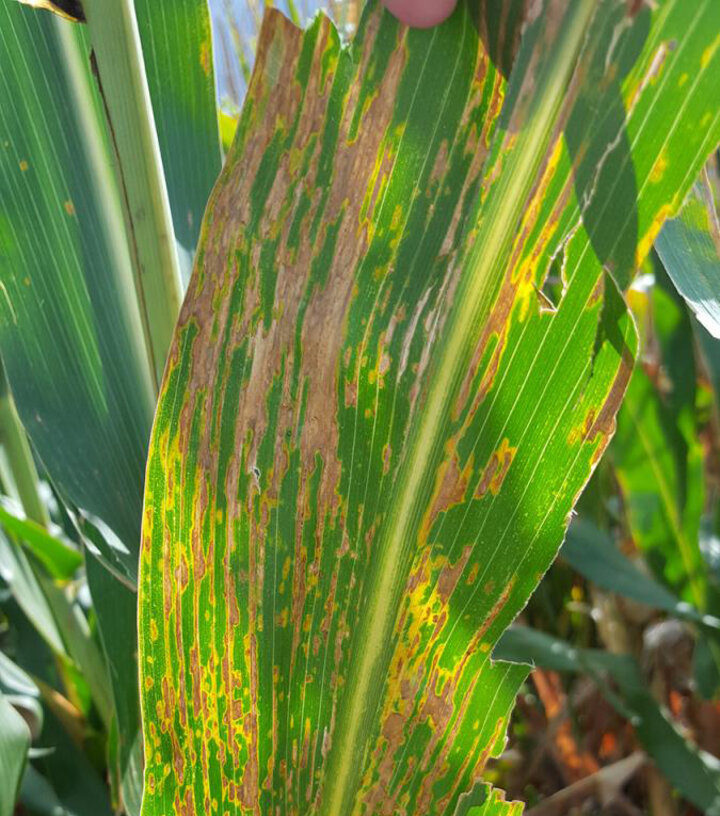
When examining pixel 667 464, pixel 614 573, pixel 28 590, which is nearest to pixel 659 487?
pixel 667 464

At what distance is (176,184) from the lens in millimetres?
530

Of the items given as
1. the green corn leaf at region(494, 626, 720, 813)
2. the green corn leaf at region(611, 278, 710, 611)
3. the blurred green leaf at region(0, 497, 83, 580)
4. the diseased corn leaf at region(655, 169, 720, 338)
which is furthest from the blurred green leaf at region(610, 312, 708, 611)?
the blurred green leaf at region(0, 497, 83, 580)

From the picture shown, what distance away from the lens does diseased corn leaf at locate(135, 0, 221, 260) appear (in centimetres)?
48

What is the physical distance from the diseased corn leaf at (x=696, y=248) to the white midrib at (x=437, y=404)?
0.12 metres

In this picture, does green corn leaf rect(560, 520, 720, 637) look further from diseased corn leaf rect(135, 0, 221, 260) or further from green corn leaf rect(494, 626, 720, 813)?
diseased corn leaf rect(135, 0, 221, 260)

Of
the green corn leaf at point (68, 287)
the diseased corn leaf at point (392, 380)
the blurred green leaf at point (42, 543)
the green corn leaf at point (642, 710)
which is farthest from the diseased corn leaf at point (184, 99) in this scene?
the green corn leaf at point (642, 710)

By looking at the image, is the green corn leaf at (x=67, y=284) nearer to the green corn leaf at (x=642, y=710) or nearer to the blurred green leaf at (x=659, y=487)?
the green corn leaf at (x=642, y=710)

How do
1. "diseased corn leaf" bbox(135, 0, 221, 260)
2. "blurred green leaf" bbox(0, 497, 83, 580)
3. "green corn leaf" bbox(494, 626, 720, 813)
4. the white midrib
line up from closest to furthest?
1. the white midrib
2. "diseased corn leaf" bbox(135, 0, 221, 260)
3. "blurred green leaf" bbox(0, 497, 83, 580)
4. "green corn leaf" bbox(494, 626, 720, 813)

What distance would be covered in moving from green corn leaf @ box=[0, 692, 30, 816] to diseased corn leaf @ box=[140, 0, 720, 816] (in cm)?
15

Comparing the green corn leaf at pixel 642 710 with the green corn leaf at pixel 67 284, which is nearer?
the green corn leaf at pixel 67 284

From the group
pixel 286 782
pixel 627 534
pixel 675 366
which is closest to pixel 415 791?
pixel 286 782

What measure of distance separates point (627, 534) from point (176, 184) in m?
0.79

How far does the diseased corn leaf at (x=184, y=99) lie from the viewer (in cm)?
48

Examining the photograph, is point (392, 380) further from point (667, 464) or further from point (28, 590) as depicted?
point (667, 464)
